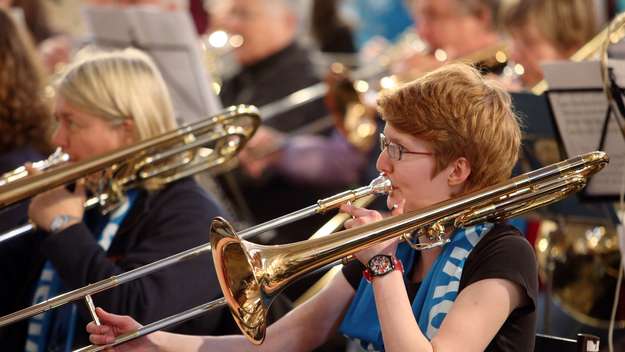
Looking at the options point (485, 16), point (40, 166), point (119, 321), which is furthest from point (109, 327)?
point (485, 16)

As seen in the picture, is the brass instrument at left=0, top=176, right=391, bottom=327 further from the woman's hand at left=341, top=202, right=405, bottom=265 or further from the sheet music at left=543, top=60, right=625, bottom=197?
the sheet music at left=543, top=60, right=625, bottom=197

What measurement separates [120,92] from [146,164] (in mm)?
234

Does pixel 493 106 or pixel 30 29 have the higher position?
pixel 30 29

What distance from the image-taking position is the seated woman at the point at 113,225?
2742mm

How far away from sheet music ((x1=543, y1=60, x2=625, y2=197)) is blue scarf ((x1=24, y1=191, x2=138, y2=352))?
128cm

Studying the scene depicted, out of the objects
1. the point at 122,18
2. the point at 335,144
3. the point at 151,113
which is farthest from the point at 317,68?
the point at 151,113

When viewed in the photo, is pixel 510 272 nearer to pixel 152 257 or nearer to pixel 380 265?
pixel 380 265

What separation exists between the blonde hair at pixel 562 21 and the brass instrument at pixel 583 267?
30.5 inches

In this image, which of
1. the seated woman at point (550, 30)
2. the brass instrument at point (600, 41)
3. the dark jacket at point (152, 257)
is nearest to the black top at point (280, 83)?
the seated woman at point (550, 30)

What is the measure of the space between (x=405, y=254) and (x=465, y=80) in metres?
0.46

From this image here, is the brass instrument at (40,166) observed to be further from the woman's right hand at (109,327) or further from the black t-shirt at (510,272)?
the black t-shirt at (510,272)

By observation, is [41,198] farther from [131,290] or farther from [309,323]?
[309,323]

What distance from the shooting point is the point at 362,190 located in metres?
2.34

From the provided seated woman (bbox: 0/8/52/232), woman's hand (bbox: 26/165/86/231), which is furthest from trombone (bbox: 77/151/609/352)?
seated woman (bbox: 0/8/52/232)
